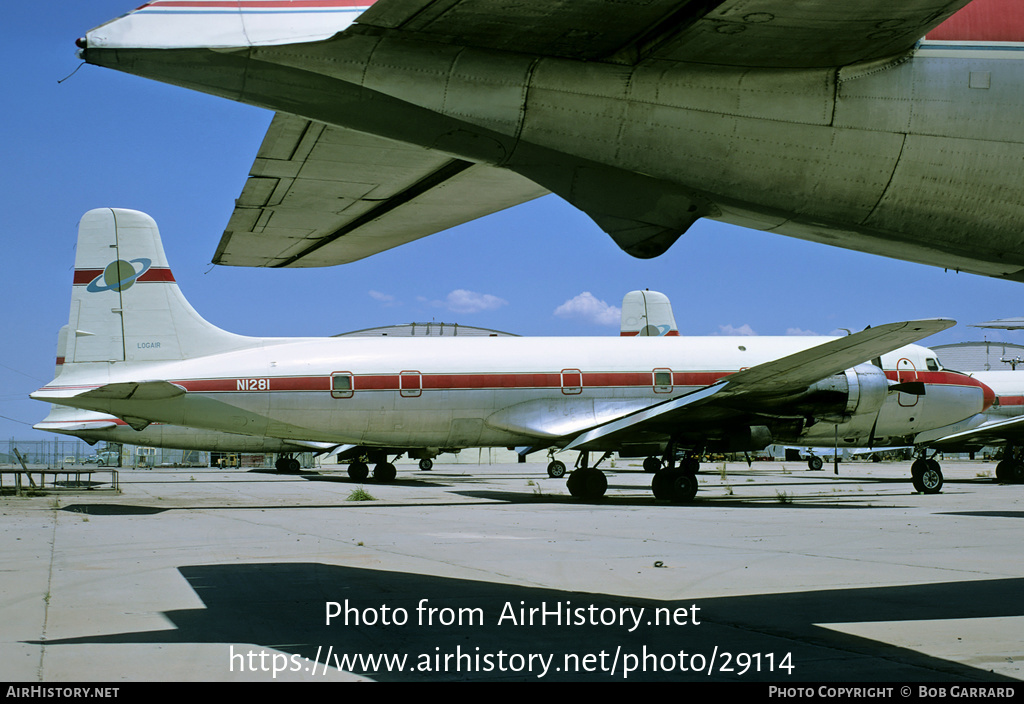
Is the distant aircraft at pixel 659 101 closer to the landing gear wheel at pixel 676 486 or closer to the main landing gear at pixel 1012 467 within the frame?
Result: the landing gear wheel at pixel 676 486

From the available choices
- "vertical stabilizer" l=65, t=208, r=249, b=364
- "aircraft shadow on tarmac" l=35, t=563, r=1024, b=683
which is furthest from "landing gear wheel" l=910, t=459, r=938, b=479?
"vertical stabilizer" l=65, t=208, r=249, b=364

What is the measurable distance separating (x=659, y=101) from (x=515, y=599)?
4.22 m

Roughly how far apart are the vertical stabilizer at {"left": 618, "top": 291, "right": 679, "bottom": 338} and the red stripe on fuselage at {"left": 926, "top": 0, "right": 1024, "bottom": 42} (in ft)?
113

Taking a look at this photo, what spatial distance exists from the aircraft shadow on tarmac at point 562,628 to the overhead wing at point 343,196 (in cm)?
270

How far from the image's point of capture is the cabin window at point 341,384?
20.0 metres

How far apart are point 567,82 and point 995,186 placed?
260 cm

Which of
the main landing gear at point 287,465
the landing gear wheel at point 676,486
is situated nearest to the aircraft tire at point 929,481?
the landing gear wheel at point 676,486

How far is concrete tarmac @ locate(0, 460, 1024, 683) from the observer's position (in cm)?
480

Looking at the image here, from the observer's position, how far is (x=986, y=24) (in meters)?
4.86

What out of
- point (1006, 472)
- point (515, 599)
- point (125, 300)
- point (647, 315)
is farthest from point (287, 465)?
point (515, 599)

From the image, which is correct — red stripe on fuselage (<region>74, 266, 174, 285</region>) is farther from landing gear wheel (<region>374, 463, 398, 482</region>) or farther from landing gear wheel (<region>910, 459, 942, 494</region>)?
landing gear wheel (<region>910, 459, 942, 494</region>)

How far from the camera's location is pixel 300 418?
1975 centimetres

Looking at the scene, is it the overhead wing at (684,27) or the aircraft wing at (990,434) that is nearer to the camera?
the overhead wing at (684,27)

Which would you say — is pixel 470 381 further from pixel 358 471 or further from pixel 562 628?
pixel 562 628
